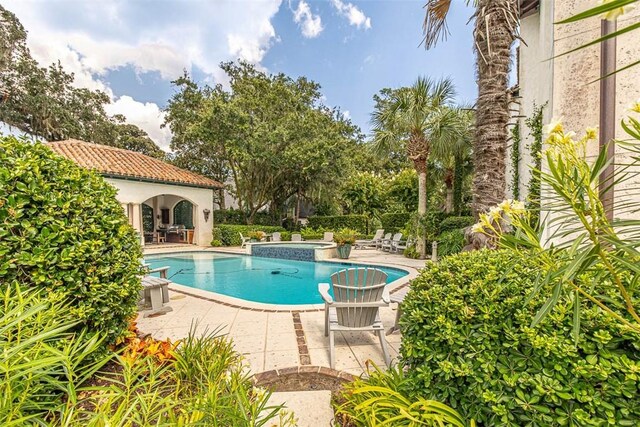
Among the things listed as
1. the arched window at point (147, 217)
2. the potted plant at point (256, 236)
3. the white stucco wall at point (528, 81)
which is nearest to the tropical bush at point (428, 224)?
the white stucco wall at point (528, 81)

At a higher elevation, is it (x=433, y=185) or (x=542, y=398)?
(x=433, y=185)

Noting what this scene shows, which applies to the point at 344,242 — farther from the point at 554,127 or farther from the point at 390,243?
the point at 554,127

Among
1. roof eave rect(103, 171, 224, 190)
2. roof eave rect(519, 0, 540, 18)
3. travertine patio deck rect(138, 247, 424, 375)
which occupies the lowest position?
travertine patio deck rect(138, 247, 424, 375)

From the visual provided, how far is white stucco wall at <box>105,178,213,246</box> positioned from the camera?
1445 cm

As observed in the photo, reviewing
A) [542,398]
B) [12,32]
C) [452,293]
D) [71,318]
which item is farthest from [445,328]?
[12,32]

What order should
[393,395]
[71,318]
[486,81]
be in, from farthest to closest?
[486,81], [71,318], [393,395]

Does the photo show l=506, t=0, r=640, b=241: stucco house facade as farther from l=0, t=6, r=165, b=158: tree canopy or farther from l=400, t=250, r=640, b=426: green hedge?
l=0, t=6, r=165, b=158: tree canopy

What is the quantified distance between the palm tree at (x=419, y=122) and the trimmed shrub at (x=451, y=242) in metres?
1.19

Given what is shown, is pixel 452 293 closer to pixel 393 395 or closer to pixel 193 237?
pixel 393 395

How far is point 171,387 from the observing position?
2.67 meters

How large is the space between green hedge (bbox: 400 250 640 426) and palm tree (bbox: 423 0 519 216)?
2.86 meters

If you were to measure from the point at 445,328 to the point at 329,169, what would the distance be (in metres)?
16.9

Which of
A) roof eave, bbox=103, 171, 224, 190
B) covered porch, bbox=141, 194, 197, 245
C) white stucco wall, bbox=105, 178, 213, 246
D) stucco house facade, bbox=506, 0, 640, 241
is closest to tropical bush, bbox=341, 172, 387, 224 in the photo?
roof eave, bbox=103, 171, 224, 190

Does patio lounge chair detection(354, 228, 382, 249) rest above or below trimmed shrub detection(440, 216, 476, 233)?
below
